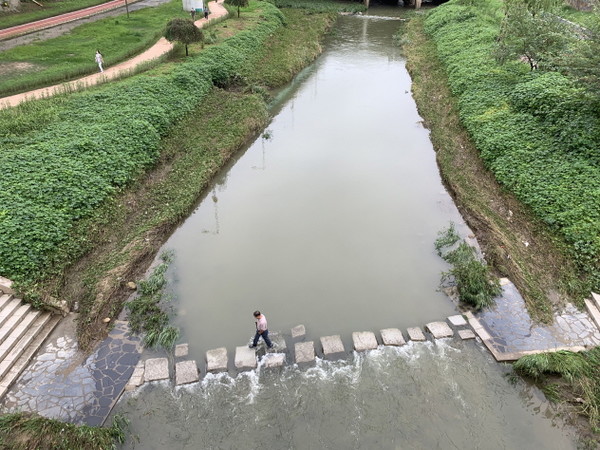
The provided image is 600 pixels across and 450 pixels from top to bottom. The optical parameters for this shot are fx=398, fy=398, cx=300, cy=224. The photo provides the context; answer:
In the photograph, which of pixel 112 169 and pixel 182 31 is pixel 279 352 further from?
pixel 182 31

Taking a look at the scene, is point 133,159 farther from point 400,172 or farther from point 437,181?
point 437,181

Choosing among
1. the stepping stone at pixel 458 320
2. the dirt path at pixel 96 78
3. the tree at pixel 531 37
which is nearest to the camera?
the stepping stone at pixel 458 320

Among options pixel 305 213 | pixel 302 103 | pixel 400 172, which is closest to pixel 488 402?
pixel 305 213

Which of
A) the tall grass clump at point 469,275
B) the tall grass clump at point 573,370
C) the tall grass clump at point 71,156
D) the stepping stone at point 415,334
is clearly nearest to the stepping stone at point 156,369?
the tall grass clump at point 71,156

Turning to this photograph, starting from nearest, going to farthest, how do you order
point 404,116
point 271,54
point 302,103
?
point 404,116 → point 302,103 → point 271,54

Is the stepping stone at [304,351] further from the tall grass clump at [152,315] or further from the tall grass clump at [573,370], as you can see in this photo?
the tall grass clump at [573,370]

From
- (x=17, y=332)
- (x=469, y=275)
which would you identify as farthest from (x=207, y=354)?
(x=469, y=275)
